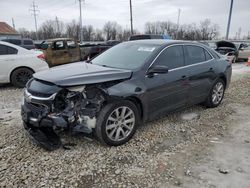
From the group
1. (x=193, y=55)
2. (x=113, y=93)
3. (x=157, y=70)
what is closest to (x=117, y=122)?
(x=113, y=93)

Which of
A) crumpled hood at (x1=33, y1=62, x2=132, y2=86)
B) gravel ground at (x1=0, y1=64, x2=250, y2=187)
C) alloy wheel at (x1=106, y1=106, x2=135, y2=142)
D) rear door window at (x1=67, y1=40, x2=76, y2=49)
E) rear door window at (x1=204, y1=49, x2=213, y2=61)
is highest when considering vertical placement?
rear door window at (x1=67, y1=40, x2=76, y2=49)

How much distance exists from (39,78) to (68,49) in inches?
331

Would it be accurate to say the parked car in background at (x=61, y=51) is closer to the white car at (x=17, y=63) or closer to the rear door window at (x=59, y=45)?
the rear door window at (x=59, y=45)

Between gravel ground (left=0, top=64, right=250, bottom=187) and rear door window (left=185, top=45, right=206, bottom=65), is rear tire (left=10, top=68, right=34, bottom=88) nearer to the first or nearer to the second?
gravel ground (left=0, top=64, right=250, bottom=187)

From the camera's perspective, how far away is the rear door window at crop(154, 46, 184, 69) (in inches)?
153

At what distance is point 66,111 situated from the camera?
10.2 ft

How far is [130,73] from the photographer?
Result: 137 inches

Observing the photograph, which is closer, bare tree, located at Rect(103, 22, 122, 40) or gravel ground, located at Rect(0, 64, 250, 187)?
gravel ground, located at Rect(0, 64, 250, 187)

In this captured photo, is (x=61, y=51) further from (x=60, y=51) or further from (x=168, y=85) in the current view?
(x=168, y=85)

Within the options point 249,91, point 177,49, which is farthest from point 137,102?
point 249,91

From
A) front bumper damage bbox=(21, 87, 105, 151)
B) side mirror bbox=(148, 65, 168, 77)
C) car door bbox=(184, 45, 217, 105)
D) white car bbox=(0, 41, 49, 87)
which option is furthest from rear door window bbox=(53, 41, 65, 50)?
side mirror bbox=(148, 65, 168, 77)

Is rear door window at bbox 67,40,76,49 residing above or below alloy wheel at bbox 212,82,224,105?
above

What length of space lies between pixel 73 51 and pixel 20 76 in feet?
15.5

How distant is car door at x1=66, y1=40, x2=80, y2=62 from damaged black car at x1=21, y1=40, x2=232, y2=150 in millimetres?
7369
